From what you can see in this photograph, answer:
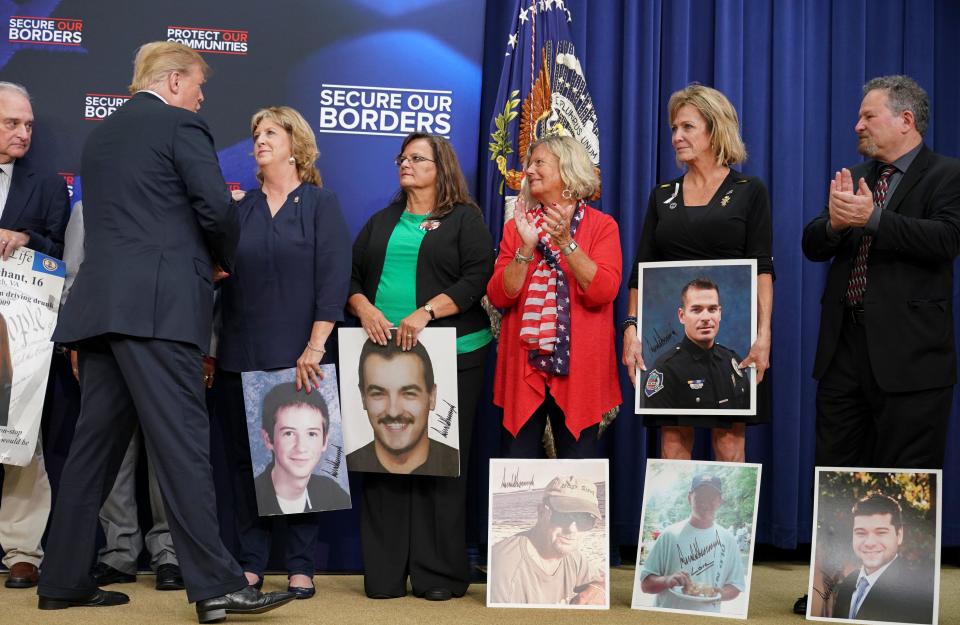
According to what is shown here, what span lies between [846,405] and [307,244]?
1989mm

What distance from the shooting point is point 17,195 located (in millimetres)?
3834

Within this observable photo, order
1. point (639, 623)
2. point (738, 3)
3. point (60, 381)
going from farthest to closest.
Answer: point (738, 3), point (60, 381), point (639, 623)

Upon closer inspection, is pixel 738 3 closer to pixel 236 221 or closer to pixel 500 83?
pixel 500 83

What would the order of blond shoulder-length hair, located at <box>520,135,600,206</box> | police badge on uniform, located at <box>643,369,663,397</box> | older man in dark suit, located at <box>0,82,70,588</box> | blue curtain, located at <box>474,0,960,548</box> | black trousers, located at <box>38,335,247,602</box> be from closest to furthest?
black trousers, located at <box>38,335,247,602</box>
police badge on uniform, located at <box>643,369,663,397</box>
blond shoulder-length hair, located at <box>520,135,600,206</box>
older man in dark suit, located at <box>0,82,70,588</box>
blue curtain, located at <box>474,0,960,548</box>

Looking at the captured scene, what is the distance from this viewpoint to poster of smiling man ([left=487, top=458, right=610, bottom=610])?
3.23 metres

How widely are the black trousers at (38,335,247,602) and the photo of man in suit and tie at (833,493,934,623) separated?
1903 mm

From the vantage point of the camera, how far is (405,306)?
12.0ft

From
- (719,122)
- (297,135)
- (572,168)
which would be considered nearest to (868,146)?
(719,122)

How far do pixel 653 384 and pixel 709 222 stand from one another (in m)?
0.60

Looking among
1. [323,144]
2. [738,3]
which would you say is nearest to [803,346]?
[738,3]

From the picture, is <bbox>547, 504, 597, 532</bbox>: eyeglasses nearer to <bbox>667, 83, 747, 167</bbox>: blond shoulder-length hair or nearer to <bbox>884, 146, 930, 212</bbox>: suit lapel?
<bbox>667, 83, 747, 167</bbox>: blond shoulder-length hair

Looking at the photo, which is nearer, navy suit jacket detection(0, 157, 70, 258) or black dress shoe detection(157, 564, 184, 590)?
black dress shoe detection(157, 564, 184, 590)

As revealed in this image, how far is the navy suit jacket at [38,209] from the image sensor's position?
380 centimetres

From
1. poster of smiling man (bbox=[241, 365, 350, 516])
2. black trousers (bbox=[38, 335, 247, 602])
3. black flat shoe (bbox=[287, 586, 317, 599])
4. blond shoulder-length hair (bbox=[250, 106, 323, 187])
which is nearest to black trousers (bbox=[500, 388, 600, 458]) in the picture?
poster of smiling man (bbox=[241, 365, 350, 516])
